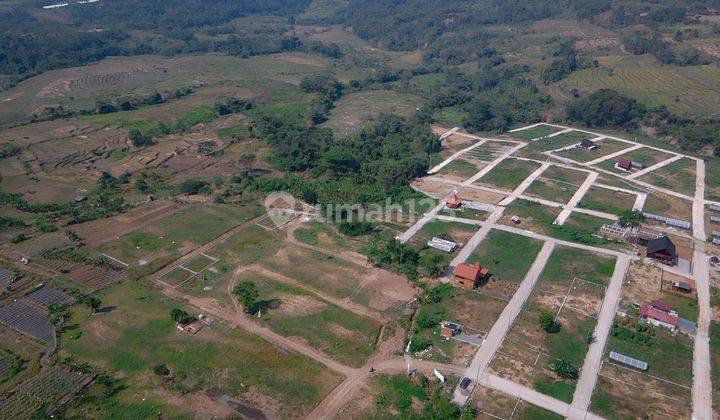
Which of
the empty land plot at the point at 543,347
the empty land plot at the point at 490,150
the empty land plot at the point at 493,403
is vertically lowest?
the empty land plot at the point at 490,150

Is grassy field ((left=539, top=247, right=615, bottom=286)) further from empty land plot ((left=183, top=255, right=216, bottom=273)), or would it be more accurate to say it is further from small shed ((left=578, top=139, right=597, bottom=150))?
small shed ((left=578, top=139, right=597, bottom=150))

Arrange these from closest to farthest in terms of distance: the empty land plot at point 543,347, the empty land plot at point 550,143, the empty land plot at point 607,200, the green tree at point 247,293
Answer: the empty land plot at point 543,347
the green tree at point 247,293
the empty land plot at point 607,200
the empty land plot at point 550,143

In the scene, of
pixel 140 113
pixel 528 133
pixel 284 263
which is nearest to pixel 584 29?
pixel 528 133

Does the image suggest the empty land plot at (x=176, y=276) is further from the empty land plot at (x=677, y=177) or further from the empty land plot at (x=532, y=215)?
the empty land plot at (x=677, y=177)

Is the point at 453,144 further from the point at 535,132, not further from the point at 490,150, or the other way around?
the point at 535,132

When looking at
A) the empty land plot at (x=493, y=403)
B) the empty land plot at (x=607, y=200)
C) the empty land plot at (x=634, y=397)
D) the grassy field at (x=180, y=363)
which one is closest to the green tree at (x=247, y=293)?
the grassy field at (x=180, y=363)

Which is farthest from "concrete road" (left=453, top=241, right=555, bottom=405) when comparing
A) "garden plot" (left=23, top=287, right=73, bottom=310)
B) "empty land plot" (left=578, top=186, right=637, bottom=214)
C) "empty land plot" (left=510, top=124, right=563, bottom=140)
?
"empty land plot" (left=510, top=124, right=563, bottom=140)

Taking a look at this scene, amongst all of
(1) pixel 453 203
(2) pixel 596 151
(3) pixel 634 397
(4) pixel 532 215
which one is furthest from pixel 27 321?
(2) pixel 596 151

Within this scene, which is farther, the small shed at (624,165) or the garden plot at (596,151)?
the garden plot at (596,151)
